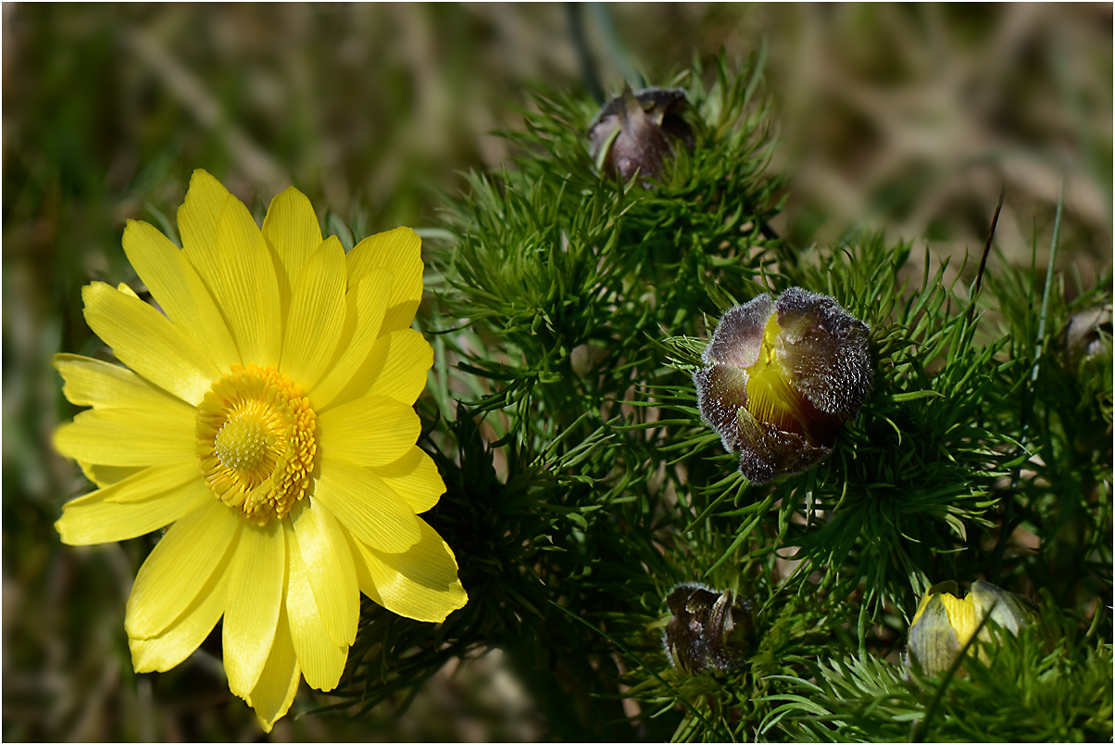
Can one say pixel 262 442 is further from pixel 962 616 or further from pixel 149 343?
pixel 962 616

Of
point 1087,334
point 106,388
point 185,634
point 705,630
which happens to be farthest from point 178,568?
point 1087,334

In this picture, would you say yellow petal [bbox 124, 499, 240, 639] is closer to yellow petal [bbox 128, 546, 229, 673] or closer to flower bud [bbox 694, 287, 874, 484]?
yellow petal [bbox 128, 546, 229, 673]

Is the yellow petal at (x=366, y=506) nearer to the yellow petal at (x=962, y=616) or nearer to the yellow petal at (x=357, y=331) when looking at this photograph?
the yellow petal at (x=357, y=331)

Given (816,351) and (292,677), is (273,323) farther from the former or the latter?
(816,351)

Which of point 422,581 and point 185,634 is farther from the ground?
point 422,581

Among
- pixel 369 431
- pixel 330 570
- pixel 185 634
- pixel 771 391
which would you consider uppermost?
pixel 771 391

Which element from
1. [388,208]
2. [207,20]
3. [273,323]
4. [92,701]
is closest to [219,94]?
[207,20]
